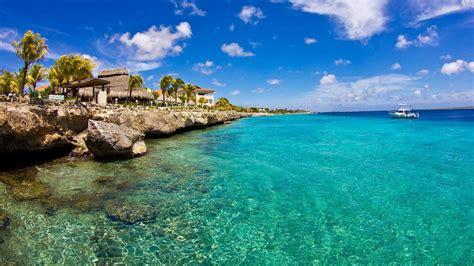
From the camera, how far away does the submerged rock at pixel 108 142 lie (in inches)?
655

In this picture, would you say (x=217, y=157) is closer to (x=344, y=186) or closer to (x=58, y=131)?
(x=344, y=186)

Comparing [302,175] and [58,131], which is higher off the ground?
[58,131]

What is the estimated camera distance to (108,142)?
1664 cm

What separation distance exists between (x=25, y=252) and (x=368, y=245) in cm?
815

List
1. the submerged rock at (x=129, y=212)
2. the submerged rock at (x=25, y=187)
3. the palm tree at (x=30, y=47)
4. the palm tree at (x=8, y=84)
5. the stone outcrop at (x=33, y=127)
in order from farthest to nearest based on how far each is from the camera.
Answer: the palm tree at (x=8, y=84) → the palm tree at (x=30, y=47) → the stone outcrop at (x=33, y=127) → the submerged rock at (x=25, y=187) → the submerged rock at (x=129, y=212)

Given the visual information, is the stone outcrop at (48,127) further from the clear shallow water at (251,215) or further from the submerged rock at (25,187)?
the submerged rock at (25,187)

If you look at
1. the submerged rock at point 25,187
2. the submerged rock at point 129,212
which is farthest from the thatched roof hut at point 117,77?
the submerged rock at point 129,212

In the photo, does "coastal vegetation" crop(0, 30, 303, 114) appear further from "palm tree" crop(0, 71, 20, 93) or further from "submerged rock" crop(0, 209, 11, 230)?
"submerged rock" crop(0, 209, 11, 230)

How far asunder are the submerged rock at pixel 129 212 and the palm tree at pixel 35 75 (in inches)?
1746

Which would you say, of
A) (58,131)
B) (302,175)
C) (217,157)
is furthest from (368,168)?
(58,131)

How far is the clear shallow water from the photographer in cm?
683

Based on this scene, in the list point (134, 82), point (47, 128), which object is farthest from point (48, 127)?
point (134, 82)

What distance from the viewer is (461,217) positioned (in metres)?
8.89

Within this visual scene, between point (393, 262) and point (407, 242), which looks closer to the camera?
point (393, 262)
